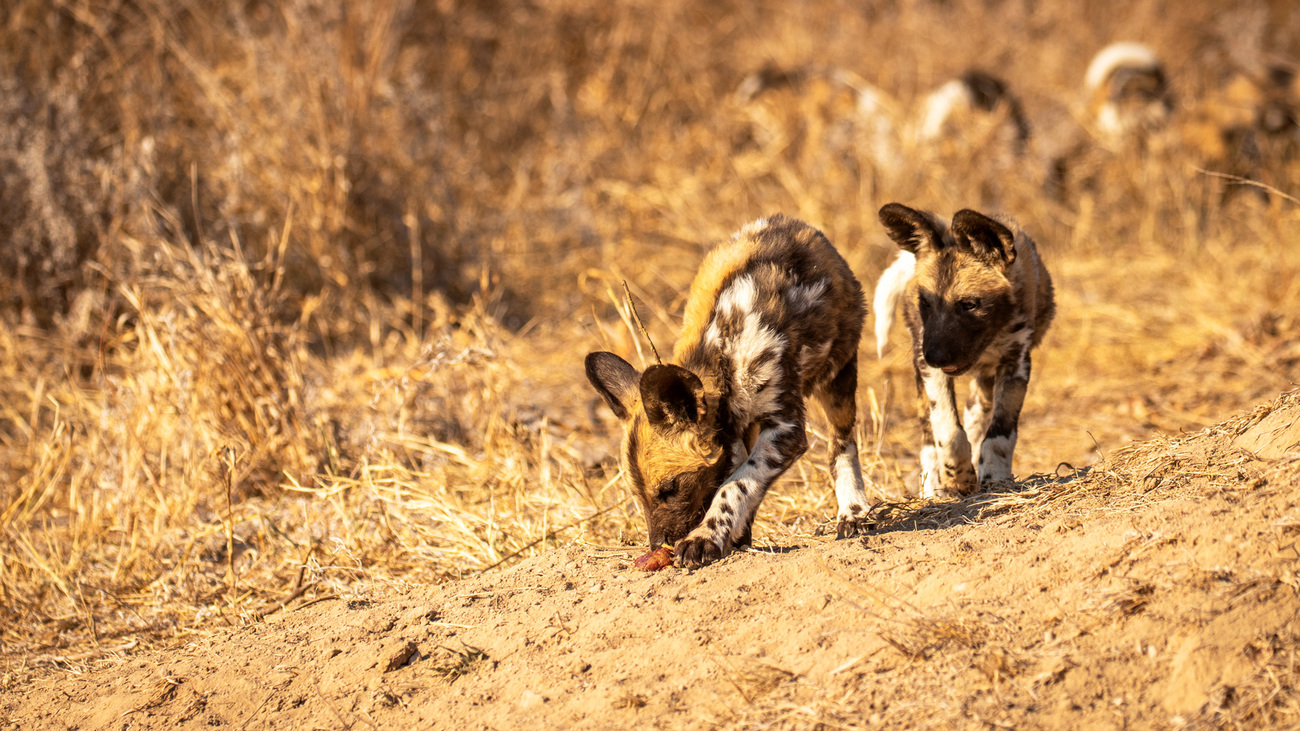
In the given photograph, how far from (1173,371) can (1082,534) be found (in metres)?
4.39

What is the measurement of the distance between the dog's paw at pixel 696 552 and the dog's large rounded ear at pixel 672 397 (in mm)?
373

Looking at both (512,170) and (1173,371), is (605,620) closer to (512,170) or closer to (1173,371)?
(1173,371)

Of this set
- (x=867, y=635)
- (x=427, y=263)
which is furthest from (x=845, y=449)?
(x=427, y=263)

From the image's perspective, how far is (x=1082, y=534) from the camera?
2.98 m

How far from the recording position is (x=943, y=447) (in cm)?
438

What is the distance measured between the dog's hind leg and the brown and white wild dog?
0.33 m

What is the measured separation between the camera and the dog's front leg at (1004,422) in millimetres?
4336

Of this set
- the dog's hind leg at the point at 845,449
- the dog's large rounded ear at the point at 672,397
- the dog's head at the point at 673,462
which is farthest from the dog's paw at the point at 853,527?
the dog's large rounded ear at the point at 672,397

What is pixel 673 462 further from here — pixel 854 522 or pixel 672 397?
pixel 854 522

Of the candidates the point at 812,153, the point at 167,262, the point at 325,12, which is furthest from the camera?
the point at 812,153

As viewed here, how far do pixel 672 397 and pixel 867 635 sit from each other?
0.97 metres

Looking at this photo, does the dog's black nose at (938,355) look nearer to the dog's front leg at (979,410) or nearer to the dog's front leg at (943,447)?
the dog's front leg at (943,447)

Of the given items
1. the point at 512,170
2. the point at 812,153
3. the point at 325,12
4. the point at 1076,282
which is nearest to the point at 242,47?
the point at 325,12

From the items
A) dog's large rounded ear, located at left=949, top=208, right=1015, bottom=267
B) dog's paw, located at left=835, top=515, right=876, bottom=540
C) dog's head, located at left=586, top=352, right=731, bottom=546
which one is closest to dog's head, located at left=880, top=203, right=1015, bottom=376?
dog's large rounded ear, located at left=949, top=208, right=1015, bottom=267
